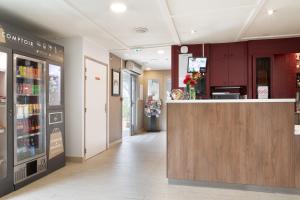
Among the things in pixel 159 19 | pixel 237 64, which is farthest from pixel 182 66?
pixel 159 19

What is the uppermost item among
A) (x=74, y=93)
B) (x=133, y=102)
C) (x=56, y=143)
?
(x=74, y=93)

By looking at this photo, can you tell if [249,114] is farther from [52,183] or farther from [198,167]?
[52,183]

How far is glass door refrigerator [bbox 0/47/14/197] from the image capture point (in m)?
2.80

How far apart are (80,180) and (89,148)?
1272mm

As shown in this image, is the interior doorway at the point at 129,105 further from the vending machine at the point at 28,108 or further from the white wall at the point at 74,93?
the vending machine at the point at 28,108

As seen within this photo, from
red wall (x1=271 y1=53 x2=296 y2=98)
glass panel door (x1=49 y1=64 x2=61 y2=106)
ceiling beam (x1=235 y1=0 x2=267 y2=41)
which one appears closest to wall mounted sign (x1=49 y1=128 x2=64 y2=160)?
glass panel door (x1=49 y1=64 x2=61 y2=106)

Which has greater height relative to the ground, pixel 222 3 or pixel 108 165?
pixel 222 3

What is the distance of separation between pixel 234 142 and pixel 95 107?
3082 mm

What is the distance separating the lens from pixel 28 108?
334cm

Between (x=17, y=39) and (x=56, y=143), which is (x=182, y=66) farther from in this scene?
(x=17, y=39)

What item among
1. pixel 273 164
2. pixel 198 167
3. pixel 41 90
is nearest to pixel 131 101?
pixel 41 90

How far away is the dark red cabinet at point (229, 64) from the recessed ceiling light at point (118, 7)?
8.86 ft

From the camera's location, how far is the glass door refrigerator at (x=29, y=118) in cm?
305

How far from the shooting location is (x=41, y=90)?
11.6ft
